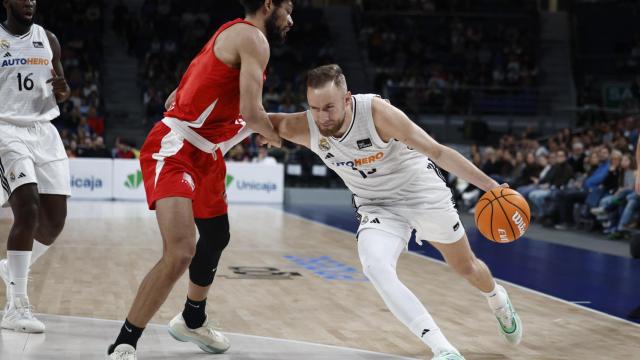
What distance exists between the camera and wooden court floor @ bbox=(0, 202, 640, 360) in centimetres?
544

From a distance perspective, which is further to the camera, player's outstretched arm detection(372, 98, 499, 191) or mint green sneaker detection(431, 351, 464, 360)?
player's outstretched arm detection(372, 98, 499, 191)

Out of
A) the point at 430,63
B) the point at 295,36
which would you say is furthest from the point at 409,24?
the point at 295,36

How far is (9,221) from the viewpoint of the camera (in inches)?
516

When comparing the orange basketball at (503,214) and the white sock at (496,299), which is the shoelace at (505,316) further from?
the orange basketball at (503,214)

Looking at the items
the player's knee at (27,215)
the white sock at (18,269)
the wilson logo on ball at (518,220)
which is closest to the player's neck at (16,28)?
the player's knee at (27,215)

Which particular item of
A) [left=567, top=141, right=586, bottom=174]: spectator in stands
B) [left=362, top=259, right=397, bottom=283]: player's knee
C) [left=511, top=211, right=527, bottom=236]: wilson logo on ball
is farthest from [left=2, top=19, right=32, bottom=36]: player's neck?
[left=567, top=141, right=586, bottom=174]: spectator in stands

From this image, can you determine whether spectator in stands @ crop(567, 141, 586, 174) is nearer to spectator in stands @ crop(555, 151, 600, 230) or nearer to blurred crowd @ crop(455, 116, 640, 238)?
blurred crowd @ crop(455, 116, 640, 238)

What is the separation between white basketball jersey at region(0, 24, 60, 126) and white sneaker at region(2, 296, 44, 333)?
43.6 inches

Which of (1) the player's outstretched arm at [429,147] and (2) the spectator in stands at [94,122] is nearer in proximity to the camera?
(1) the player's outstretched arm at [429,147]

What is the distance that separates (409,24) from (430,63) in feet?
5.69

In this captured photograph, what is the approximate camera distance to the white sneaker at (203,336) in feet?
16.2

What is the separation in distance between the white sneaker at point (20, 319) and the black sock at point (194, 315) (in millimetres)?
895

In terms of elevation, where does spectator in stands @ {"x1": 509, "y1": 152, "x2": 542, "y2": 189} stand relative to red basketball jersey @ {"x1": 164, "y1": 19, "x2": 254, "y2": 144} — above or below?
below

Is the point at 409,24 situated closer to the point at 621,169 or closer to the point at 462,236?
the point at 621,169
